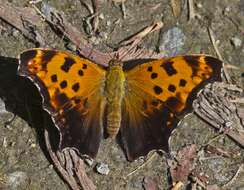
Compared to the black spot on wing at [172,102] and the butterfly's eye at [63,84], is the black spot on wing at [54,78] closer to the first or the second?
the butterfly's eye at [63,84]

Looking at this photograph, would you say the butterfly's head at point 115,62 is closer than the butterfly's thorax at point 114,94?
No

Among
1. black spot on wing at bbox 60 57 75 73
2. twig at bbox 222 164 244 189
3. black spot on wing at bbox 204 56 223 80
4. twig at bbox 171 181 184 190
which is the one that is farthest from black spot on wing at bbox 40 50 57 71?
twig at bbox 222 164 244 189

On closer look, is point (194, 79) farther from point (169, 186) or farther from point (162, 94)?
point (169, 186)

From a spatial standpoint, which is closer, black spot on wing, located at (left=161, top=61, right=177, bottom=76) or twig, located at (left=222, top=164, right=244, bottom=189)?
black spot on wing, located at (left=161, top=61, right=177, bottom=76)

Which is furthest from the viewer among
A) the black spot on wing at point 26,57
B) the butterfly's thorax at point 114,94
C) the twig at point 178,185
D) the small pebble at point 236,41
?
the small pebble at point 236,41

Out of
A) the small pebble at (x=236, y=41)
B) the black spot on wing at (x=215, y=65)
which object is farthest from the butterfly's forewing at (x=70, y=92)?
the small pebble at (x=236, y=41)

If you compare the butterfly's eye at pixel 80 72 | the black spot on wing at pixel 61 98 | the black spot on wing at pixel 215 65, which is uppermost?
the butterfly's eye at pixel 80 72

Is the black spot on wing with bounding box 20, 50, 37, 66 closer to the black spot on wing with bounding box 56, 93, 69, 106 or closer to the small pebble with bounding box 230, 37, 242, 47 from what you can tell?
the black spot on wing with bounding box 56, 93, 69, 106

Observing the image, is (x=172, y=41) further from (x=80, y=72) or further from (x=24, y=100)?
(x=24, y=100)
